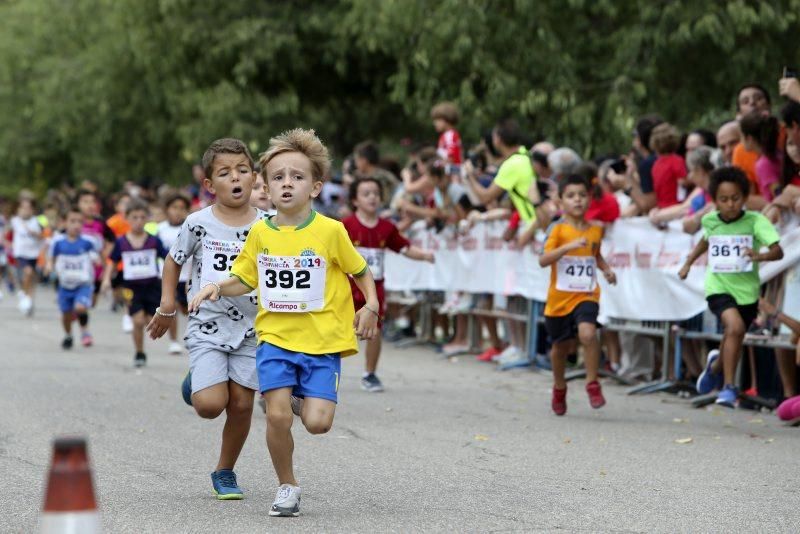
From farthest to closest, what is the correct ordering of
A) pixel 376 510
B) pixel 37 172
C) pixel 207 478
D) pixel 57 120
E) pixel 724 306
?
1. pixel 37 172
2. pixel 57 120
3. pixel 724 306
4. pixel 207 478
5. pixel 376 510

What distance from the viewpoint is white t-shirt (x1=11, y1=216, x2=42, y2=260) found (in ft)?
88.4

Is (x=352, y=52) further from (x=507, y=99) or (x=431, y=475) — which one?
(x=431, y=475)

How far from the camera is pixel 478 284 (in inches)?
682


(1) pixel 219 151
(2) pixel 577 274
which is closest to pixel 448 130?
(2) pixel 577 274

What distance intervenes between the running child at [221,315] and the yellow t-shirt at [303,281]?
37 centimetres

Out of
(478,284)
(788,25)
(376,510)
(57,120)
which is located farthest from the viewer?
(57,120)

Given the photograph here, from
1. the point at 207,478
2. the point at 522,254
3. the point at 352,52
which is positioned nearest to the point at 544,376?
the point at 522,254

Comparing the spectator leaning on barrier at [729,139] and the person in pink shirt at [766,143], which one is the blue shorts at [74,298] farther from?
the person in pink shirt at [766,143]

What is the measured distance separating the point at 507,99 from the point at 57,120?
2201cm

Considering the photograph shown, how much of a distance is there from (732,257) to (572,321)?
122 centimetres

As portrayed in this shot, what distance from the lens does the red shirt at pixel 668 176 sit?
13891 millimetres

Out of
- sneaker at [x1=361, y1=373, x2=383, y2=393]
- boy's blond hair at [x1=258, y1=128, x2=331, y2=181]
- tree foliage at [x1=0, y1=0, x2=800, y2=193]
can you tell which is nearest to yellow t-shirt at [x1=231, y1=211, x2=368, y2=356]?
boy's blond hair at [x1=258, y1=128, x2=331, y2=181]

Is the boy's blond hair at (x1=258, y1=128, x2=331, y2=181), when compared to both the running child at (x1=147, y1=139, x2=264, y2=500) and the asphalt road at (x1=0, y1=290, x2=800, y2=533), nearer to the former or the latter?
the running child at (x1=147, y1=139, x2=264, y2=500)

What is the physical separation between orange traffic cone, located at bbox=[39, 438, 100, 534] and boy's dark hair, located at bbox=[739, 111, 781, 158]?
28.2 feet
